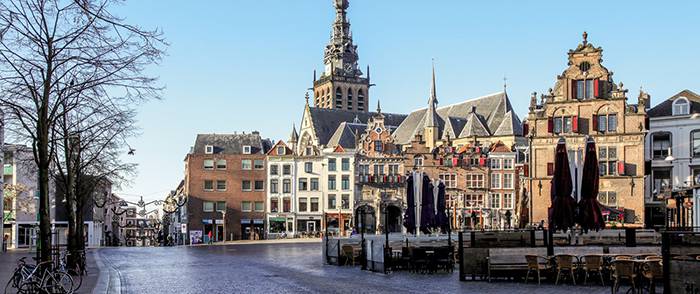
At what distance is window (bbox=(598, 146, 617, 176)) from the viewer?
59375 mm

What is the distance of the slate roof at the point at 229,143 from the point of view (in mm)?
85500

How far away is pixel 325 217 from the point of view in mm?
84625

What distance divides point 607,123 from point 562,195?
35.7 metres

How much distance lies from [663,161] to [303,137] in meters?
50.4

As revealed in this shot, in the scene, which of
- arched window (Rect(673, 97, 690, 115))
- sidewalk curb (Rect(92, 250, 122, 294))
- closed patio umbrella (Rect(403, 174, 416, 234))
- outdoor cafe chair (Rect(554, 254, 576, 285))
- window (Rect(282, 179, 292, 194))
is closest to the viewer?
outdoor cafe chair (Rect(554, 254, 576, 285))

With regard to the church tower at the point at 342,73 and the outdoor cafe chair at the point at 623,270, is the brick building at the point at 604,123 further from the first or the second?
Result: the church tower at the point at 342,73

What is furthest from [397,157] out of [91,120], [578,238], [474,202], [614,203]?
[91,120]

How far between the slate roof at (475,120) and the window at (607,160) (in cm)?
3149

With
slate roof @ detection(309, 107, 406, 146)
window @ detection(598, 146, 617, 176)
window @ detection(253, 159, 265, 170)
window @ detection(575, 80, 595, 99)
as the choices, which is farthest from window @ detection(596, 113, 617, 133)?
slate roof @ detection(309, 107, 406, 146)

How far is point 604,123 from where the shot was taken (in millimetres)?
59281

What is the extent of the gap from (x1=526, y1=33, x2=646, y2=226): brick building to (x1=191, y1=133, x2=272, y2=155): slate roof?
3542cm

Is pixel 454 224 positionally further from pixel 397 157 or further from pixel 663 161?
pixel 663 161

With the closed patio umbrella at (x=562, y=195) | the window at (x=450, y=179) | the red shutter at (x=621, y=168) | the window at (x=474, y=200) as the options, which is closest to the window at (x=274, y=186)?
the window at (x=450, y=179)

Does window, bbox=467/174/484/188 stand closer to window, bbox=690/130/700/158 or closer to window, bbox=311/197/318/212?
window, bbox=311/197/318/212
